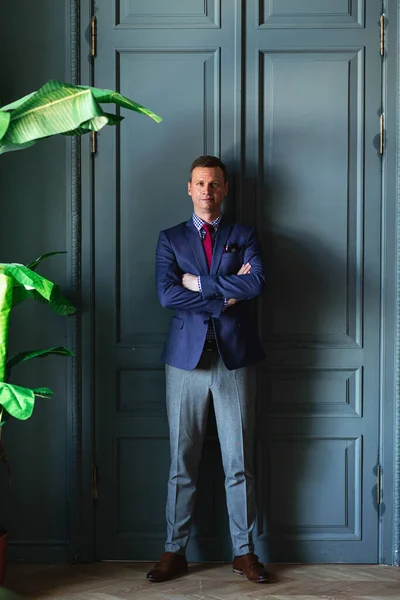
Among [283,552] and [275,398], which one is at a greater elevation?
[275,398]

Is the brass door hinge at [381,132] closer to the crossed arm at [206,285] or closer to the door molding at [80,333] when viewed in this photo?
the crossed arm at [206,285]

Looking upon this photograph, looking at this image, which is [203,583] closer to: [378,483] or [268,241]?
[378,483]

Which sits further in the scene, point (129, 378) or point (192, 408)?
point (129, 378)

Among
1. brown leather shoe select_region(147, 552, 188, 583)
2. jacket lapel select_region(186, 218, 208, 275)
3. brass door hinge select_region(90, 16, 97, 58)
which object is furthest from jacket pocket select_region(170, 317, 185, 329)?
brass door hinge select_region(90, 16, 97, 58)

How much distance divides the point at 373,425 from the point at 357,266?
0.72 m

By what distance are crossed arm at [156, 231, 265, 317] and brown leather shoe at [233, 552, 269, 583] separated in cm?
104

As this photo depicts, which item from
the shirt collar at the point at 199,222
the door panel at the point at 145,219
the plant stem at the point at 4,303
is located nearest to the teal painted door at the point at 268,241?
the door panel at the point at 145,219

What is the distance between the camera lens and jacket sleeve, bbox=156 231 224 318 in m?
2.81

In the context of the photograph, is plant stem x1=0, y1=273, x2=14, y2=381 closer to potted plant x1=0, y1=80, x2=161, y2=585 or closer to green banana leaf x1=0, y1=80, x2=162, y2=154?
potted plant x1=0, y1=80, x2=161, y2=585

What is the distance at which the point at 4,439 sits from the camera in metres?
3.12

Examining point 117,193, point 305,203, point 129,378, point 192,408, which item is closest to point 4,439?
point 129,378

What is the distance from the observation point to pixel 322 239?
122 inches

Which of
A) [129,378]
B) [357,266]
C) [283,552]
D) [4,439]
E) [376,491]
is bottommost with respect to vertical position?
[283,552]

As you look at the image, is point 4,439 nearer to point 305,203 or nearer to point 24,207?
point 24,207
